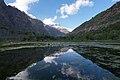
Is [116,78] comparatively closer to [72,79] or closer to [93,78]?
[93,78]

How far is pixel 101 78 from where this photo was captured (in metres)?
27.0

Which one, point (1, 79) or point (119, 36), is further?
point (119, 36)

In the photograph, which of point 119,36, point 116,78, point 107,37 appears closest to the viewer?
point 116,78

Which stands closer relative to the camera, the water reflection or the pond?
the water reflection

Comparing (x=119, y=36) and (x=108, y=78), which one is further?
(x=119, y=36)

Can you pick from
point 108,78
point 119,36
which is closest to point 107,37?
point 119,36

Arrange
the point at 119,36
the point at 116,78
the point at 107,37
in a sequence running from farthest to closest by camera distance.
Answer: the point at 107,37
the point at 119,36
the point at 116,78

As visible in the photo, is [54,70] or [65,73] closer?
[65,73]

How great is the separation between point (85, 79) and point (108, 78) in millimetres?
3235

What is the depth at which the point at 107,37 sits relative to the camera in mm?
198250

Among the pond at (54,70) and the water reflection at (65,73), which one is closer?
the water reflection at (65,73)

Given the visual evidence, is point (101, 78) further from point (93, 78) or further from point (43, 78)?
point (43, 78)

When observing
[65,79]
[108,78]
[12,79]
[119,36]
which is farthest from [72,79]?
[119,36]

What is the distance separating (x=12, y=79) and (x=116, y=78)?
14.5m
